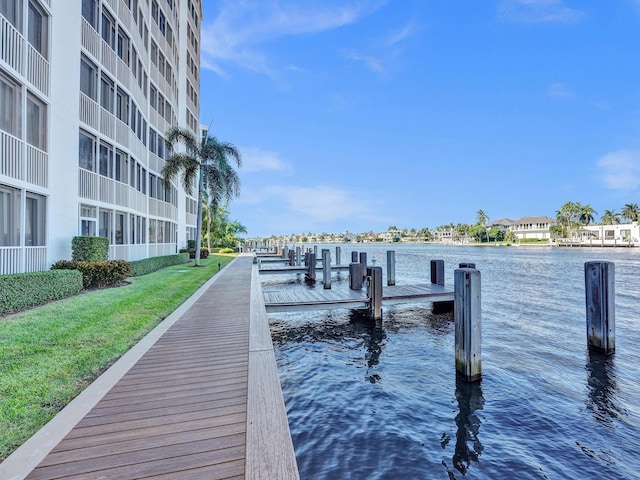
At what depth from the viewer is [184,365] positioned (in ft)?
15.6

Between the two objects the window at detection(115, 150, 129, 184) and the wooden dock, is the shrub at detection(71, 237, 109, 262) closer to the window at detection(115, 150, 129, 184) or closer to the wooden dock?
the window at detection(115, 150, 129, 184)

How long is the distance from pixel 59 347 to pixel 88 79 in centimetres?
1259

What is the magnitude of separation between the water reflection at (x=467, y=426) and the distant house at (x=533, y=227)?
13565 centimetres

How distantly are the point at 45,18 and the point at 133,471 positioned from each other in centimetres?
1439

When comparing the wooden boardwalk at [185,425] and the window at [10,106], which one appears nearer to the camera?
the wooden boardwalk at [185,425]

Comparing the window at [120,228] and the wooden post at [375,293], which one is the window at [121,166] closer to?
the window at [120,228]

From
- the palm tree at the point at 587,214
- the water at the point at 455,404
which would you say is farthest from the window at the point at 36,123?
the palm tree at the point at 587,214

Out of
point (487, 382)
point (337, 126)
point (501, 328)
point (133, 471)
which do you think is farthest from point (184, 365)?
point (337, 126)

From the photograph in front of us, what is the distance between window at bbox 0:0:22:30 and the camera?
368 inches

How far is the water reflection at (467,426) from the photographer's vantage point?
4.30m

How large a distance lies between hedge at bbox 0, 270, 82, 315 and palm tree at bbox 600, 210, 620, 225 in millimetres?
145822

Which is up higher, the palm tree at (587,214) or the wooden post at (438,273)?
the palm tree at (587,214)

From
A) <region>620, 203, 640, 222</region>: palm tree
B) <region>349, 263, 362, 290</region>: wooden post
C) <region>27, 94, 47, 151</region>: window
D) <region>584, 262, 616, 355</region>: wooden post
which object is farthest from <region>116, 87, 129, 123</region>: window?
<region>620, 203, 640, 222</region>: palm tree

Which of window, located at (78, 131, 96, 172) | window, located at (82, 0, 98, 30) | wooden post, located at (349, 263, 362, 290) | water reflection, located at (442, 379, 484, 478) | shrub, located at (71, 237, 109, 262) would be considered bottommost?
water reflection, located at (442, 379, 484, 478)
